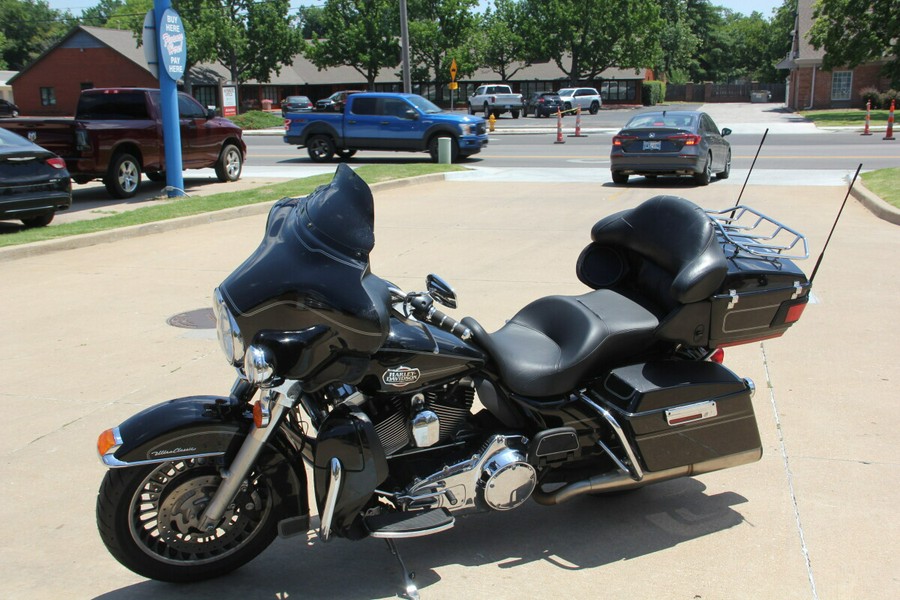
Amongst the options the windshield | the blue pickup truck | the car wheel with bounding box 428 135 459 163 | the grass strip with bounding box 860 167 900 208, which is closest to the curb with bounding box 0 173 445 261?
the grass strip with bounding box 860 167 900 208

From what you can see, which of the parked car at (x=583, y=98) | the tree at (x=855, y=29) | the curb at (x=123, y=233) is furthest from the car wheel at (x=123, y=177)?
the parked car at (x=583, y=98)

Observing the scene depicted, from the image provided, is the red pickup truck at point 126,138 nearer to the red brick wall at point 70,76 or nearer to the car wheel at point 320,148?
the car wheel at point 320,148

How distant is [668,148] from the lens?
16.2 m

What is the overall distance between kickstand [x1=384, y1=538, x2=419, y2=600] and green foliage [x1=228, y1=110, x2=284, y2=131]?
4232 cm

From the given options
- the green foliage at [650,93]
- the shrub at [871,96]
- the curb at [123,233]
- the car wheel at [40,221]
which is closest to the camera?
the curb at [123,233]

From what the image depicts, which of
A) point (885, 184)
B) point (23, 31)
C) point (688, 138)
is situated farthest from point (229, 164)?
point (23, 31)

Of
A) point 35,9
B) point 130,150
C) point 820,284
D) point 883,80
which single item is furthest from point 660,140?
point 35,9

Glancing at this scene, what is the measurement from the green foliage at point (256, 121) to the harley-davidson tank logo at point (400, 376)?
139 feet

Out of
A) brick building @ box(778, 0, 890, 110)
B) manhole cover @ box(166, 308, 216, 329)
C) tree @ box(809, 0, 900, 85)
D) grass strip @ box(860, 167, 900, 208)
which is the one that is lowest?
manhole cover @ box(166, 308, 216, 329)

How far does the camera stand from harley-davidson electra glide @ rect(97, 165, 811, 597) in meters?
3.07

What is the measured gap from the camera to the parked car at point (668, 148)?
1602 centimetres

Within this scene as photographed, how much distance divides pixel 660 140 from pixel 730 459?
43.4 feet

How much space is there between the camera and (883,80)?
54.6 m

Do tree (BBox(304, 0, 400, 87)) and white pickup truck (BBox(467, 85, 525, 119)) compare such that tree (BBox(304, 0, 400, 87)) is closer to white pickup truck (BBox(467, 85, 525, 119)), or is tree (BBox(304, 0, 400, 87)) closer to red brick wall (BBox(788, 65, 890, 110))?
white pickup truck (BBox(467, 85, 525, 119))
